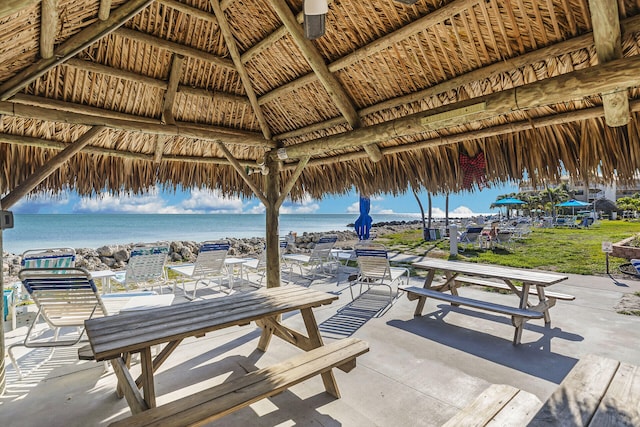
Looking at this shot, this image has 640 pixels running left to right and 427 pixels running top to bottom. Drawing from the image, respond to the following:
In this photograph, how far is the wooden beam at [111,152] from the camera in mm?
3518

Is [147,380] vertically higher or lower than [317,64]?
lower

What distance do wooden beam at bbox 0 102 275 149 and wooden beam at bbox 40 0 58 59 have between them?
60 centimetres

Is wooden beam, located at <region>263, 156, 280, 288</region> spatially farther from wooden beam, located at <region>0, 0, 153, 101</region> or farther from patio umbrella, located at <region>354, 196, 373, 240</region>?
patio umbrella, located at <region>354, 196, 373, 240</region>

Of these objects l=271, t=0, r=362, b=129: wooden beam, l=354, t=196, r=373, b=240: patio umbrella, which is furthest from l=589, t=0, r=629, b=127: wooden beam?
l=354, t=196, r=373, b=240: patio umbrella

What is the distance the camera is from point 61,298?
99.8 inches

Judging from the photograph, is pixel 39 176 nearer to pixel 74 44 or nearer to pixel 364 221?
pixel 74 44

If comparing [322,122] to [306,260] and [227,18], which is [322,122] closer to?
[227,18]

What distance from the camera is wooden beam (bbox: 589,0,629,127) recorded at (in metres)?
1.88

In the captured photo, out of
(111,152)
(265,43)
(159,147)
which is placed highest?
(265,43)

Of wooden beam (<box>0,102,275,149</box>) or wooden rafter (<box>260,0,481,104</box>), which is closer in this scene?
wooden rafter (<box>260,0,481,104</box>)

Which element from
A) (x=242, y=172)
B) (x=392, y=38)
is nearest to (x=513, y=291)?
(x=392, y=38)

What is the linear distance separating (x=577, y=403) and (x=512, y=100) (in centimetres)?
205

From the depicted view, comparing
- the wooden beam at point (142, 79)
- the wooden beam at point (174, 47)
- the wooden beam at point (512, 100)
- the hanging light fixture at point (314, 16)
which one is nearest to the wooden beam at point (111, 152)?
the wooden beam at point (142, 79)

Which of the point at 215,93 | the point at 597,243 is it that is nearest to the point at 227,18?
the point at 215,93
